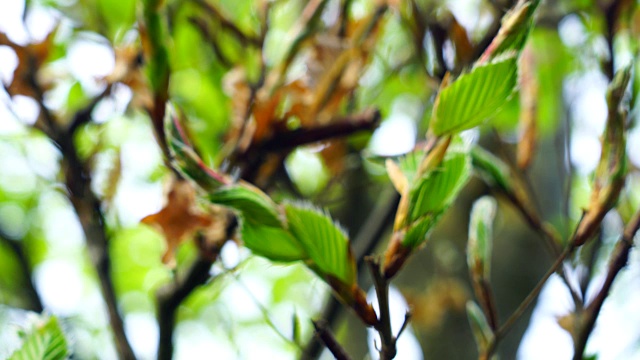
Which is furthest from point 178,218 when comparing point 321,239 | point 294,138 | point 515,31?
point 515,31

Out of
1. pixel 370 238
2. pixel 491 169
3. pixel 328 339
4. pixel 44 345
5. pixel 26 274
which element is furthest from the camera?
pixel 26 274

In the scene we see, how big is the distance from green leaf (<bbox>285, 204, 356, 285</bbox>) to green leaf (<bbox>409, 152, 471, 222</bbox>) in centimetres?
5

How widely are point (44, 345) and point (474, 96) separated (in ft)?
1.24

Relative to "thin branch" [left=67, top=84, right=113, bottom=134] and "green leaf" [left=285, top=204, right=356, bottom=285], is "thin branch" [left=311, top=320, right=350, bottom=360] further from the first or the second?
"thin branch" [left=67, top=84, right=113, bottom=134]

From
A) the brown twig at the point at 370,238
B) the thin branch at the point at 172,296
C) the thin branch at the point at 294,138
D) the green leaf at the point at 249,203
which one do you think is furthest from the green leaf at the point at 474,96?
the brown twig at the point at 370,238

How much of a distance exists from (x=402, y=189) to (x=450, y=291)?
1167 millimetres

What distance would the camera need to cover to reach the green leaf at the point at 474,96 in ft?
1.29

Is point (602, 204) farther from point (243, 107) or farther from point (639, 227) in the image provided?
point (243, 107)

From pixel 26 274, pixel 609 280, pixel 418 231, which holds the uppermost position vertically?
pixel 418 231

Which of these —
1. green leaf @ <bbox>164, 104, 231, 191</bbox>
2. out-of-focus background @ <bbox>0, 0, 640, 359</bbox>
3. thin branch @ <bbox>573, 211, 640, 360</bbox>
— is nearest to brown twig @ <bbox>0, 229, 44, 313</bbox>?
out-of-focus background @ <bbox>0, 0, 640, 359</bbox>

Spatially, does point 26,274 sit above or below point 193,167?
below

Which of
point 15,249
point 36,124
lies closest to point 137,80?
point 36,124

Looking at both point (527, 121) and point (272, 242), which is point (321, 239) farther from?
point (527, 121)

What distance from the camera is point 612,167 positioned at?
488 mm
